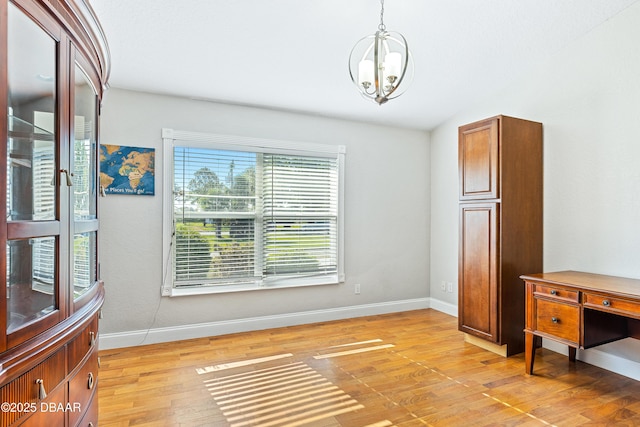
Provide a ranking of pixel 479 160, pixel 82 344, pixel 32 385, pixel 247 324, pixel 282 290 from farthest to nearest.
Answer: pixel 282 290 → pixel 247 324 → pixel 479 160 → pixel 82 344 → pixel 32 385

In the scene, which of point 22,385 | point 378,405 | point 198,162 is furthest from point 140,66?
point 378,405

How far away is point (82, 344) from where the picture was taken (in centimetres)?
140

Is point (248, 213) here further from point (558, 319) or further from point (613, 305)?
point (613, 305)

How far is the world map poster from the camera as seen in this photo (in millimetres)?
3330

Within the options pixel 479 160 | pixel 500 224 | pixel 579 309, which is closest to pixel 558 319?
pixel 579 309

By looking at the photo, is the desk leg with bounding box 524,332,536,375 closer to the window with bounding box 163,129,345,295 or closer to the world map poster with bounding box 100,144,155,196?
the window with bounding box 163,129,345,295

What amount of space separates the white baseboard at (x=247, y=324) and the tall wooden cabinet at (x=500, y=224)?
1.25 metres

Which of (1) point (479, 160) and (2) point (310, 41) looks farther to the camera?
(1) point (479, 160)

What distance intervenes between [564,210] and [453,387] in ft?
6.19

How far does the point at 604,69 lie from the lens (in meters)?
2.99

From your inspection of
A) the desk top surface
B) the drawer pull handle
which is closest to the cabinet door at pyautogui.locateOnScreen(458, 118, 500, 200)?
the desk top surface

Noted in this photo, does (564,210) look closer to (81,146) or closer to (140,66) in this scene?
(81,146)

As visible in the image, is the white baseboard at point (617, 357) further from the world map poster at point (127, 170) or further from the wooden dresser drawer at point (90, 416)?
the world map poster at point (127, 170)

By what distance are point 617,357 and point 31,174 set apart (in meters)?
3.89
